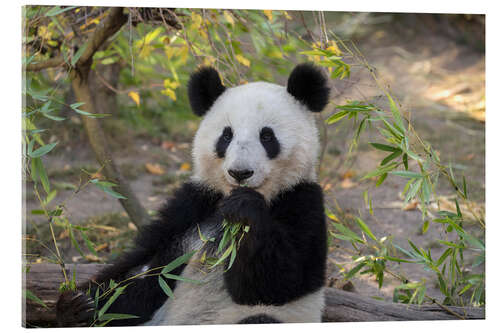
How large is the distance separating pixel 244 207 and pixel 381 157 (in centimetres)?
425

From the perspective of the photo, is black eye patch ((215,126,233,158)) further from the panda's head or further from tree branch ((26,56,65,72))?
tree branch ((26,56,65,72))

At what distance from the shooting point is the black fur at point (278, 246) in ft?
8.45

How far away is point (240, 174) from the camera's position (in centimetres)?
262

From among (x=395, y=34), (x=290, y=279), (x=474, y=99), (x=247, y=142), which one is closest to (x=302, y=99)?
(x=247, y=142)

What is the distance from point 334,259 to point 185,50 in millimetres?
1853

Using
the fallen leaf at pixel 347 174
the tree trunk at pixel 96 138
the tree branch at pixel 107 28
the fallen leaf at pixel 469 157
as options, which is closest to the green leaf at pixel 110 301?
the tree trunk at pixel 96 138

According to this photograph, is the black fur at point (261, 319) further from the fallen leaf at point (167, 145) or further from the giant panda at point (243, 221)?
the fallen leaf at point (167, 145)

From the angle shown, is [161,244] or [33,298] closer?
[161,244]

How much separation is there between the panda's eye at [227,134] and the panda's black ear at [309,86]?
0.41m

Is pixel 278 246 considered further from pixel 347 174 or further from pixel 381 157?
pixel 381 157

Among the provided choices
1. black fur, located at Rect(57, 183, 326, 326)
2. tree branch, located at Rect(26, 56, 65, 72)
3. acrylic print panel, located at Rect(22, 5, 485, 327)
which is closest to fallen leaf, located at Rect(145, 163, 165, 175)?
acrylic print panel, located at Rect(22, 5, 485, 327)

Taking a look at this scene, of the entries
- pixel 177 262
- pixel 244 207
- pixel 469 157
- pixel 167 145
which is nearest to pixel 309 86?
pixel 244 207

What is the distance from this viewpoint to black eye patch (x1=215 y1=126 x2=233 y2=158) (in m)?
2.84

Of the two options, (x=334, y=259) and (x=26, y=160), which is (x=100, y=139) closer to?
(x=26, y=160)
